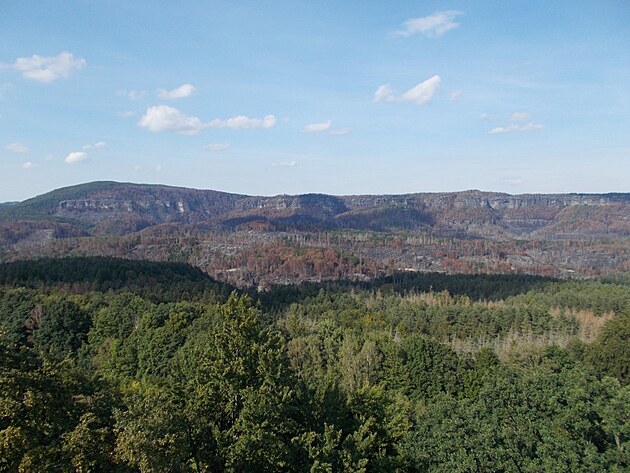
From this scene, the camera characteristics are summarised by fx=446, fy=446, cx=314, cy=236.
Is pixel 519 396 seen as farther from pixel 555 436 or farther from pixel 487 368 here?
pixel 487 368

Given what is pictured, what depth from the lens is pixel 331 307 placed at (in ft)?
262

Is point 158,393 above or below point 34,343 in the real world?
above

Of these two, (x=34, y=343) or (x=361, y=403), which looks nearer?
(x=361, y=403)

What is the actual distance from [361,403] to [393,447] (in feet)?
8.93

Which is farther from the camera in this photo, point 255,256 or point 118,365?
point 255,256

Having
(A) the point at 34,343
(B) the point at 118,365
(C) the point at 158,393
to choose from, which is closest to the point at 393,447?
(C) the point at 158,393

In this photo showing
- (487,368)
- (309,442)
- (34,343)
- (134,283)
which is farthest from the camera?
(134,283)

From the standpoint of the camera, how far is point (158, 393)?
1738cm

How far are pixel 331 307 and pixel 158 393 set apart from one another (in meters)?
63.5

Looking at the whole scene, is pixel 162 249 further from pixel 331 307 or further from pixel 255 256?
pixel 331 307

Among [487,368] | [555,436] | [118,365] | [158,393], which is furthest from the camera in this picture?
[118,365]

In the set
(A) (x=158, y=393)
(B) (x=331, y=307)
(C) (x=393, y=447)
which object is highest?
(A) (x=158, y=393)

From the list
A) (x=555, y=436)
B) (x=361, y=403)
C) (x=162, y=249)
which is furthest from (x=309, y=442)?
(x=162, y=249)

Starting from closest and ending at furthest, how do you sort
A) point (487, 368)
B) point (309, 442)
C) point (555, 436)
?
1. point (309, 442)
2. point (555, 436)
3. point (487, 368)
